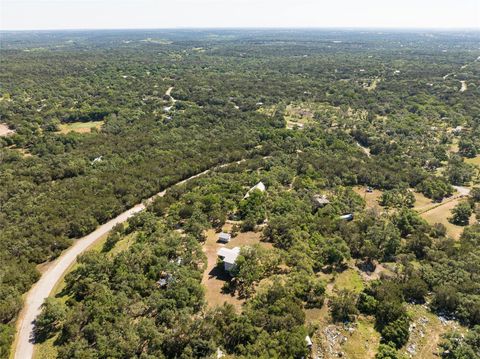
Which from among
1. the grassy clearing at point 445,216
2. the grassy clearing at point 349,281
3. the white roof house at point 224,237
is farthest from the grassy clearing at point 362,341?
the grassy clearing at point 445,216

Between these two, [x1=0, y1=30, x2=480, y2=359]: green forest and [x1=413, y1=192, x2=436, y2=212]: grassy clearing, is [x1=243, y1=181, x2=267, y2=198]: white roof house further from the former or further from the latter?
[x1=413, y1=192, x2=436, y2=212]: grassy clearing

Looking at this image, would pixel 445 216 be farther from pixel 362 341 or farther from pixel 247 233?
pixel 362 341

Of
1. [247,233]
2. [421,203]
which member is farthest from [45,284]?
[421,203]

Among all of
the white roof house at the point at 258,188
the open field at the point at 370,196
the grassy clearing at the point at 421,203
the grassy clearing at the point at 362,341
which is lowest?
the grassy clearing at the point at 421,203

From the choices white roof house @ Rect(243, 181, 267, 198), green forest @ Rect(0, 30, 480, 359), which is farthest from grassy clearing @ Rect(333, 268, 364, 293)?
white roof house @ Rect(243, 181, 267, 198)

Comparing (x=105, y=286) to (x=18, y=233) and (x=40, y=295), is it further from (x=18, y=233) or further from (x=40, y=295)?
(x=18, y=233)

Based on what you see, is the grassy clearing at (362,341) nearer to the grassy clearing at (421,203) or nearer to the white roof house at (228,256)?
the white roof house at (228,256)
